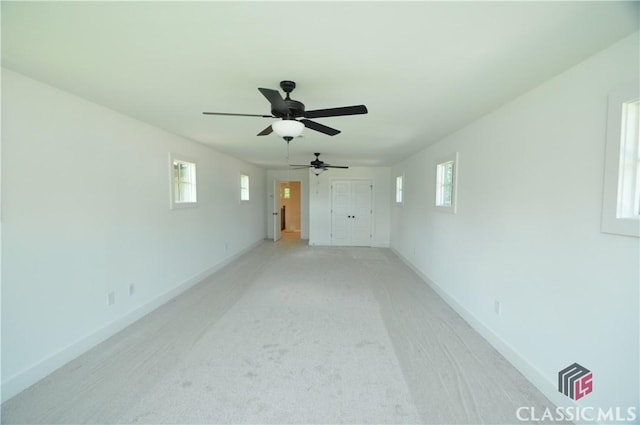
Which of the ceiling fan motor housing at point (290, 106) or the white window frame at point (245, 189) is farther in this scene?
the white window frame at point (245, 189)

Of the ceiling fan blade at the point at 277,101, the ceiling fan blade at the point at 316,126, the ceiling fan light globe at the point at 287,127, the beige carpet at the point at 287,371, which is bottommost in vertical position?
the beige carpet at the point at 287,371

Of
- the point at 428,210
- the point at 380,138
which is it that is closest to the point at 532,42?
the point at 380,138

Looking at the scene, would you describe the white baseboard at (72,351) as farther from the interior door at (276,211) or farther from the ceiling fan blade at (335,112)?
the interior door at (276,211)

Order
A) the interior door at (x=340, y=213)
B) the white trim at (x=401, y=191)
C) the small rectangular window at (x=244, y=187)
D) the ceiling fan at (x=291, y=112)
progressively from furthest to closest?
the interior door at (x=340, y=213)
the small rectangular window at (x=244, y=187)
the white trim at (x=401, y=191)
the ceiling fan at (x=291, y=112)

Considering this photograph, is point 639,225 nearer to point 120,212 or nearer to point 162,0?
point 162,0

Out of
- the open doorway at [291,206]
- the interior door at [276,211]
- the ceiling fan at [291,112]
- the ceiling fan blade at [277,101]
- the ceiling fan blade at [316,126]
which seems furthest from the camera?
the open doorway at [291,206]

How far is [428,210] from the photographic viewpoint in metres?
4.57

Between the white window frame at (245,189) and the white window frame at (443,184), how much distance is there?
4.38 meters

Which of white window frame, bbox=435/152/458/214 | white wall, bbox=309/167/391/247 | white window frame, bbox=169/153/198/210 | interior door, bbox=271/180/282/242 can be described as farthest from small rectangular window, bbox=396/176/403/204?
white window frame, bbox=169/153/198/210

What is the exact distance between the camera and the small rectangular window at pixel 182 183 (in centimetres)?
383

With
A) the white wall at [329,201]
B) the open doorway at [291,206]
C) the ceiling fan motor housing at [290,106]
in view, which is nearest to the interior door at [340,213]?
the white wall at [329,201]

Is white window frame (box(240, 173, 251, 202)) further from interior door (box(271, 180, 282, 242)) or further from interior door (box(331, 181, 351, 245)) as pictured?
interior door (box(331, 181, 351, 245))

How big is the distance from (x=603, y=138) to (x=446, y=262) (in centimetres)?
248

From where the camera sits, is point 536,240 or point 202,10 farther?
point 536,240
